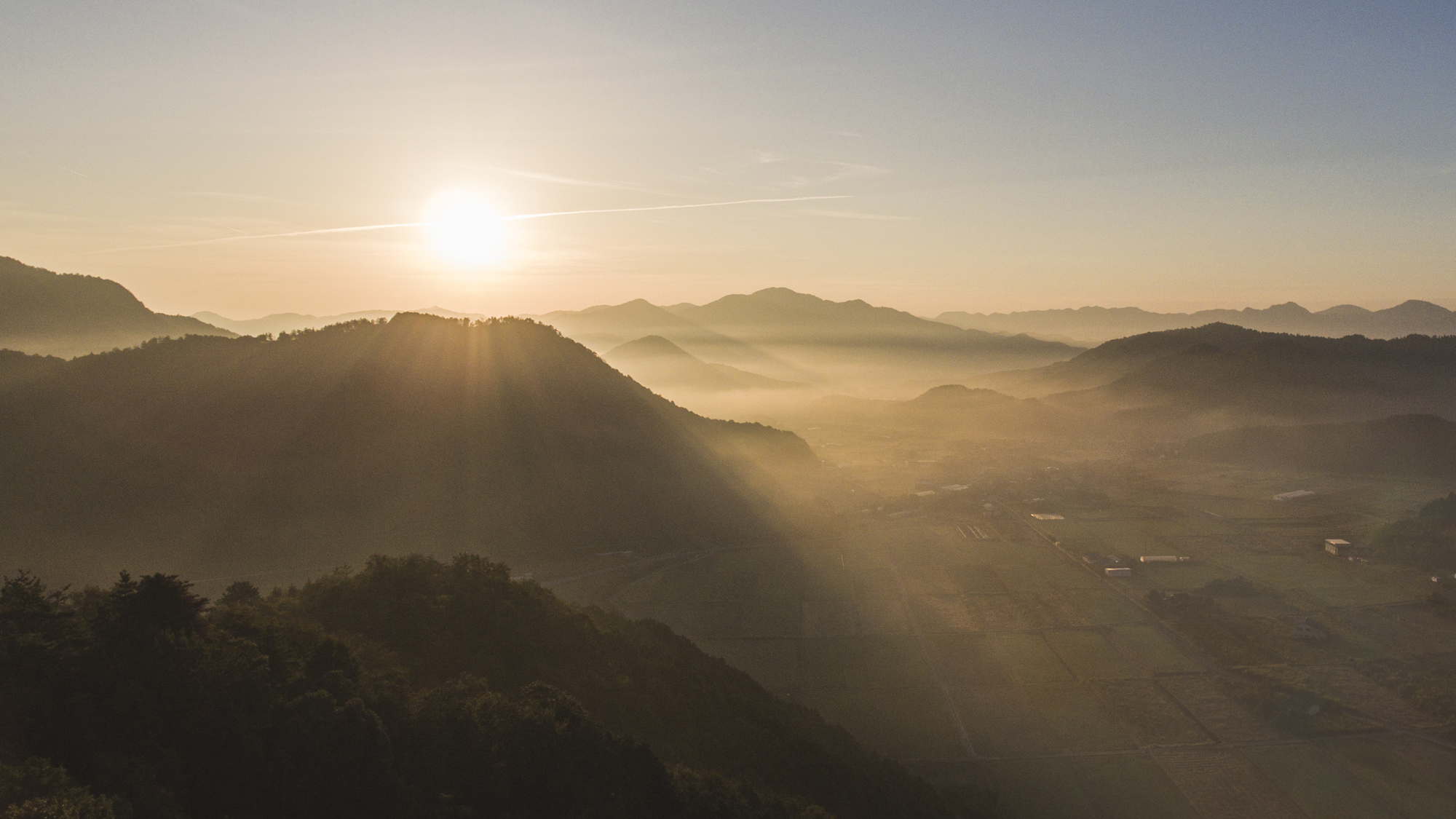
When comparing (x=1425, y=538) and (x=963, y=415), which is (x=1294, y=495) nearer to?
(x=1425, y=538)

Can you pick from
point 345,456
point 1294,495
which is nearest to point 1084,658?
point 345,456

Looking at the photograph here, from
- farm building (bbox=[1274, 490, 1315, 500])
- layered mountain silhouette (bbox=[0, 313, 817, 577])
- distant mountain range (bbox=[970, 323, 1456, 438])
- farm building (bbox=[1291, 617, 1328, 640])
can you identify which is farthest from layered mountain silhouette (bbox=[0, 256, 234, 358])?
distant mountain range (bbox=[970, 323, 1456, 438])

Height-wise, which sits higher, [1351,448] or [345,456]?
[345,456]

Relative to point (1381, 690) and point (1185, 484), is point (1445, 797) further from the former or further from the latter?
point (1185, 484)

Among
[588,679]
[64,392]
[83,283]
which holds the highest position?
[83,283]

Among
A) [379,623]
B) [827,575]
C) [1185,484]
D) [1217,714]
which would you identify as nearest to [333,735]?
[379,623]

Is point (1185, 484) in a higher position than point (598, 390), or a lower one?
lower

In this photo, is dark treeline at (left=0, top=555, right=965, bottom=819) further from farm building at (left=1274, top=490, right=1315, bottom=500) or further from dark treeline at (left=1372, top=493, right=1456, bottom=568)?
farm building at (left=1274, top=490, right=1315, bottom=500)
